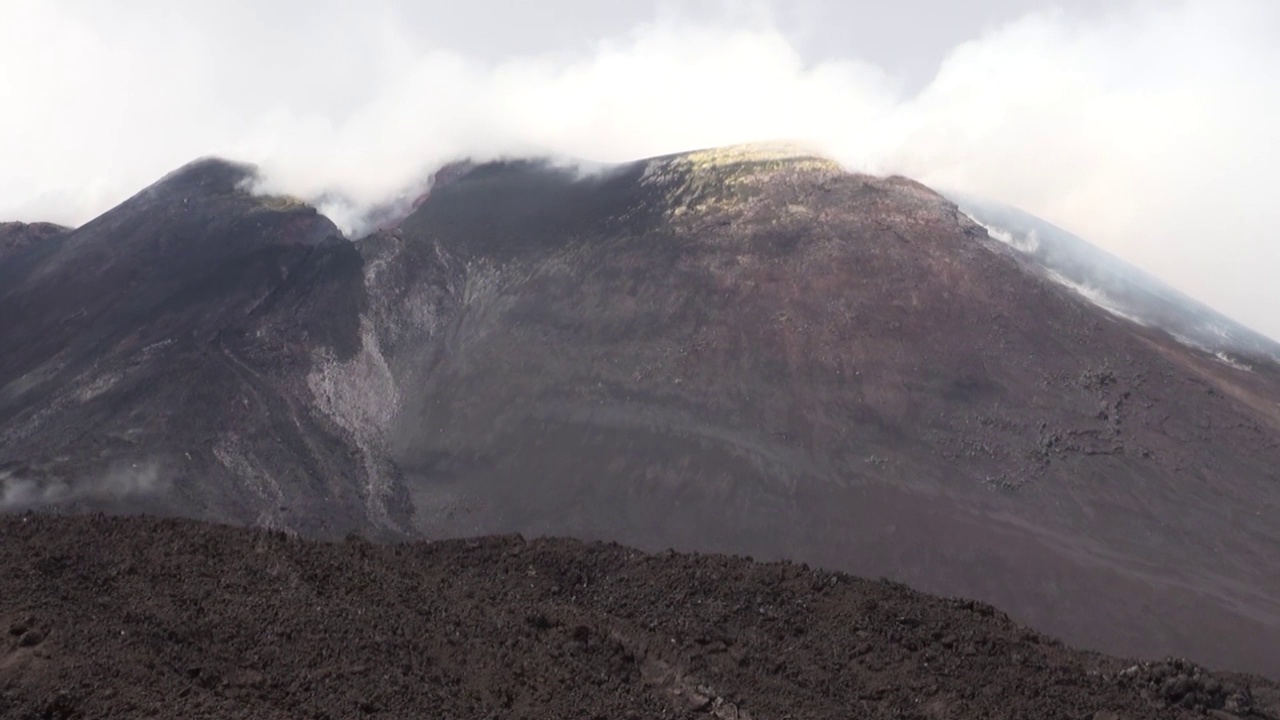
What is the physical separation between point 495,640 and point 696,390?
22.8 meters

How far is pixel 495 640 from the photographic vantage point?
56.4 ft

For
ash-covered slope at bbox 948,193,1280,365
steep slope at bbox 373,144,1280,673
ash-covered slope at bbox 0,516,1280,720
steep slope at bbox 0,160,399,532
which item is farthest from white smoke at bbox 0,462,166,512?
ash-covered slope at bbox 948,193,1280,365

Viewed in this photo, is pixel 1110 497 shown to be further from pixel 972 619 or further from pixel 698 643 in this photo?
pixel 698 643

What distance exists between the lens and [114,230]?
49844mm

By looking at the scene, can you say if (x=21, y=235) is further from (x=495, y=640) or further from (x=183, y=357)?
(x=495, y=640)

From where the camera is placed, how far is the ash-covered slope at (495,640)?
47.8 feet

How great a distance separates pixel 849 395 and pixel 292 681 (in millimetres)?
26687

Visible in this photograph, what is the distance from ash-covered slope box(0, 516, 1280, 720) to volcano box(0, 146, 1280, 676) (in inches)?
431

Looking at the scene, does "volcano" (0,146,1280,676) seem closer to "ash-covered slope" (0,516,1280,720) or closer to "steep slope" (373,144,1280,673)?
"steep slope" (373,144,1280,673)

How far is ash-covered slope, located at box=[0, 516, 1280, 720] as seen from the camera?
14570mm

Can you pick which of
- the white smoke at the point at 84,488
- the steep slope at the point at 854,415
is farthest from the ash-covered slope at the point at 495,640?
the white smoke at the point at 84,488

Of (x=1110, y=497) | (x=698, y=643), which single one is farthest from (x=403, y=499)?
(x=1110, y=497)

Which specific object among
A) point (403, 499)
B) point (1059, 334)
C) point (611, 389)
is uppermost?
point (1059, 334)

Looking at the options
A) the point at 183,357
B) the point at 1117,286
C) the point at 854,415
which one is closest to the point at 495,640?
the point at 854,415
